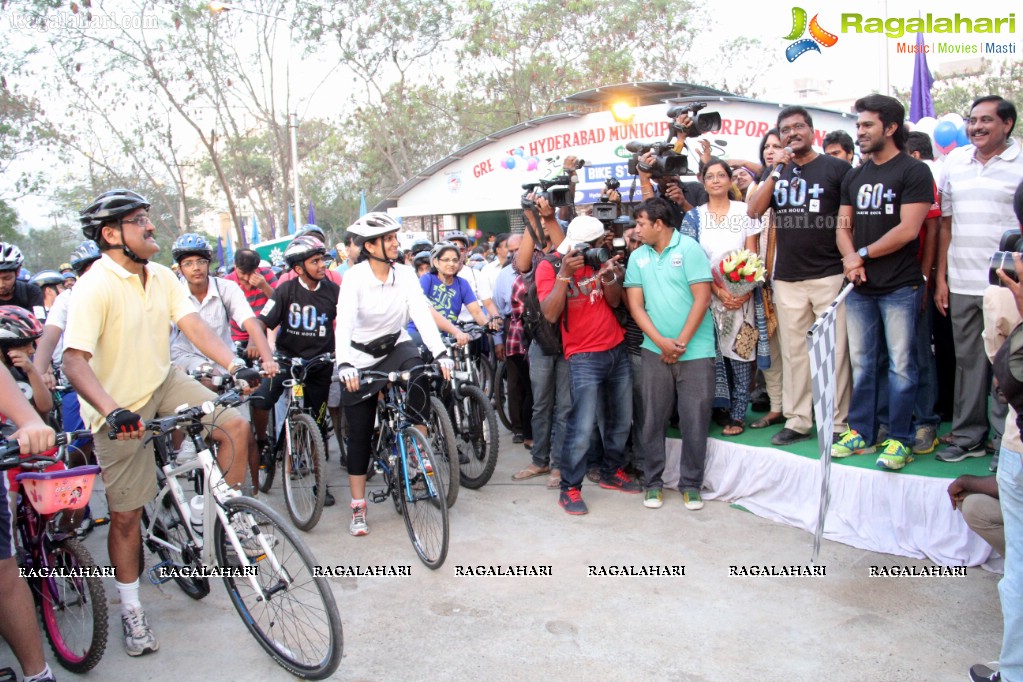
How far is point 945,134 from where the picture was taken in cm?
771

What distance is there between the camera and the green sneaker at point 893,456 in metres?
4.47

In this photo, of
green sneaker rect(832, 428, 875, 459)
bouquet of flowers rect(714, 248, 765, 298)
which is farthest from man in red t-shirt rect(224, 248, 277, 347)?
green sneaker rect(832, 428, 875, 459)

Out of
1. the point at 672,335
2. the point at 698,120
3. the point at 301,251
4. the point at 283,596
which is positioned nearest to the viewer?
the point at 283,596

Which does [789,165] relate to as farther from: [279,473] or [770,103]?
[770,103]

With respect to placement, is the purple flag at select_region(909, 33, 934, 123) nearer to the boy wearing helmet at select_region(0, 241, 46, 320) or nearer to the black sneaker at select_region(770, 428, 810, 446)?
the black sneaker at select_region(770, 428, 810, 446)

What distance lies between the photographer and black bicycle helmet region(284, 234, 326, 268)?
18.9 ft

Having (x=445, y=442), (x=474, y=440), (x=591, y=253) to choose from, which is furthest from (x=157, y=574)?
(x=591, y=253)

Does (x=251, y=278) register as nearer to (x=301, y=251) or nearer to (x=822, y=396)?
(x=301, y=251)

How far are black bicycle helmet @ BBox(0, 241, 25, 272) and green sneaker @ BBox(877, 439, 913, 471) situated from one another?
224 inches

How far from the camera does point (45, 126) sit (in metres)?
20.1

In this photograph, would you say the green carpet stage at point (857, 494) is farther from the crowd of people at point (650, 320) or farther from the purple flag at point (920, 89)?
the purple flag at point (920, 89)

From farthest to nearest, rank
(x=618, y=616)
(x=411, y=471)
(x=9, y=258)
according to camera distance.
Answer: (x=9, y=258)
(x=411, y=471)
(x=618, y=616)

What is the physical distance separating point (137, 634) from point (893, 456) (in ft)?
13.4

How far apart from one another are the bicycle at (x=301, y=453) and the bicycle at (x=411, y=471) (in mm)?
493
